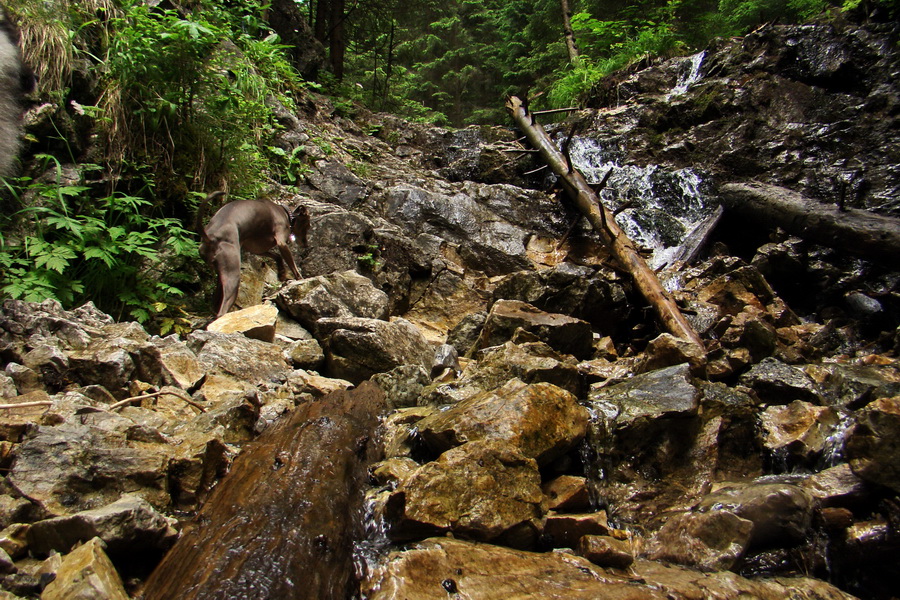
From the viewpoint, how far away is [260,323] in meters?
4.29

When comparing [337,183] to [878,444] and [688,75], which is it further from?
[688,75]

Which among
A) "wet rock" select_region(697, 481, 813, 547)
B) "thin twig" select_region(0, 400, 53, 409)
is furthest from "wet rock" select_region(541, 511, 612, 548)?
"thin twig" select_region(0, 400, 53, 409)

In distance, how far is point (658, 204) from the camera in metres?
9.80

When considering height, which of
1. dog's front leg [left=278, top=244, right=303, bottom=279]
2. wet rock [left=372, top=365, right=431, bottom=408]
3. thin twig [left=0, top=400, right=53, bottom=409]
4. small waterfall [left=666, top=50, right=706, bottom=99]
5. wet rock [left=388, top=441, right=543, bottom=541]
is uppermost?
small waterfall [left=666, top=50, right=706, bottom=99]

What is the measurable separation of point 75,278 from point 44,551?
3.55 m

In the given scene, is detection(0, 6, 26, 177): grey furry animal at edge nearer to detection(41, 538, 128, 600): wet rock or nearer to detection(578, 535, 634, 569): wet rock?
detection(41, 538, 128, 600): wet rock

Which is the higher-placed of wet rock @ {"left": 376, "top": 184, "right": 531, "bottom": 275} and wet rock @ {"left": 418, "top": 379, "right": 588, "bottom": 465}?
wet rock @ {"left": 376, "top": 184, "right": 531, "bottom": 275}

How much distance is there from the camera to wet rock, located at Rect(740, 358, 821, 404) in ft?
11.1

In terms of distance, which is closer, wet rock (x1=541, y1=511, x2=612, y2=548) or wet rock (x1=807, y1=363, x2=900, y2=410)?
wet rock (x1=541, y1=511, x2=612, y2=548)

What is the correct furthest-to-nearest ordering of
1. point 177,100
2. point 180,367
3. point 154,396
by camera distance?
point 177,100 < point 180,367 < point 154,396

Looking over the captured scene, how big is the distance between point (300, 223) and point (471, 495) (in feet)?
17.6

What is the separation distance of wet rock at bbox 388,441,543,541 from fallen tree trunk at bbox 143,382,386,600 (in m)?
0.29

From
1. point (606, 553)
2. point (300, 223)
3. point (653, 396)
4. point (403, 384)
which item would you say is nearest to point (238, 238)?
point (300, 223)

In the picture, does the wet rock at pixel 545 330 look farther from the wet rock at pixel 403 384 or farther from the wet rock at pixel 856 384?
the wet rock at pixel 856 384
